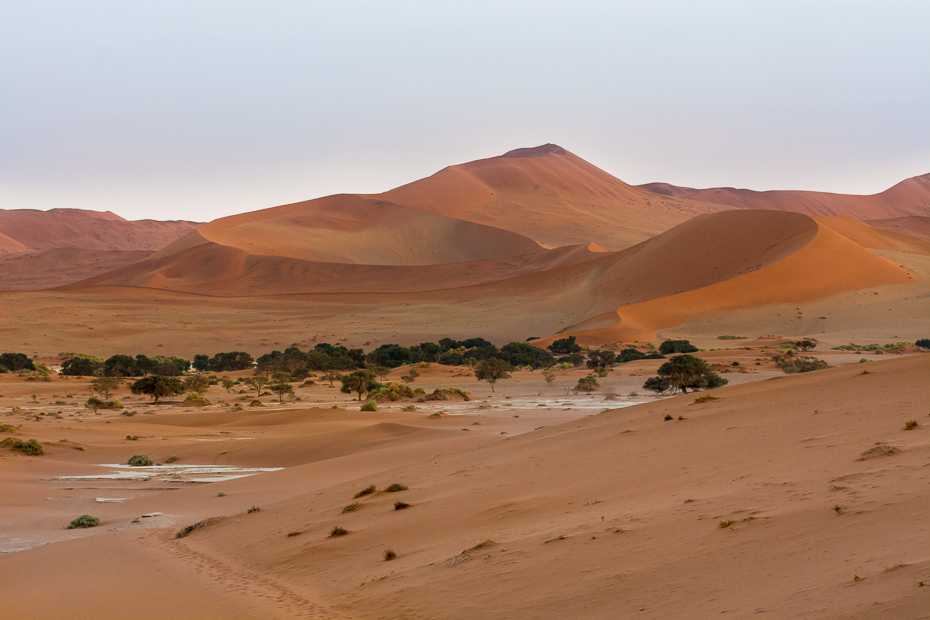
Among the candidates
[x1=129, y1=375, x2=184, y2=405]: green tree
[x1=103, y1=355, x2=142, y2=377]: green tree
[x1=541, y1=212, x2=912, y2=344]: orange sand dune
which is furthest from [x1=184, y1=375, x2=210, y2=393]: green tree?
[x1=541, y1=212, x2=912, y2=344]: orange sand dune

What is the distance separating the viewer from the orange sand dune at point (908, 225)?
143 meters

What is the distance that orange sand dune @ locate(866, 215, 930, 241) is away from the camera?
142750 mm

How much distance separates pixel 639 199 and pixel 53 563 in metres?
171

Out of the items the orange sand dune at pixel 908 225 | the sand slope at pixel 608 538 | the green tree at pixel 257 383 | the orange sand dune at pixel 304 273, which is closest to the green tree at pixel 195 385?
the green tree at pixel 257 383

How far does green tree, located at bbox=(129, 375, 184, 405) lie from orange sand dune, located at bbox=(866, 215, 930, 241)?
139271 millimetres

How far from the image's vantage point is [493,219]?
13988 cm

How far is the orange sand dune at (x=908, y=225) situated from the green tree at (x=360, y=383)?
440 feet

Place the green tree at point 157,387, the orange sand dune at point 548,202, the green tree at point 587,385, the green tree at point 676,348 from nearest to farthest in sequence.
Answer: the green tree at point 587,385
the green tree at point 157,387
the green tree at point 676,348
the orange sand dune at point 548,202

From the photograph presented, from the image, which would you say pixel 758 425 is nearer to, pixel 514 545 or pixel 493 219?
pixel 514 545

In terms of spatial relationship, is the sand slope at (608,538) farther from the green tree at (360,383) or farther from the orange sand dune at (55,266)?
the orange sand dune at (55,266)

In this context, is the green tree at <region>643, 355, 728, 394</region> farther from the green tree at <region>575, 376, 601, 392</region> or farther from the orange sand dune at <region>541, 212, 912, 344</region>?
the orange sand dune at <region>541, 212, 912, 344</region>

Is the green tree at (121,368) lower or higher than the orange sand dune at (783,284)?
lower

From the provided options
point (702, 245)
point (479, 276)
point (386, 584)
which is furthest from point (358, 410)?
point (479, 276)

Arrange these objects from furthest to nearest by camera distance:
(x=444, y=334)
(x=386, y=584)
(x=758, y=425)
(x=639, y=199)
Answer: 1. (x=639, y=199)
2. (x=444, y=334)
3. (x=758, y=425)
4. (x=386, y=584)
